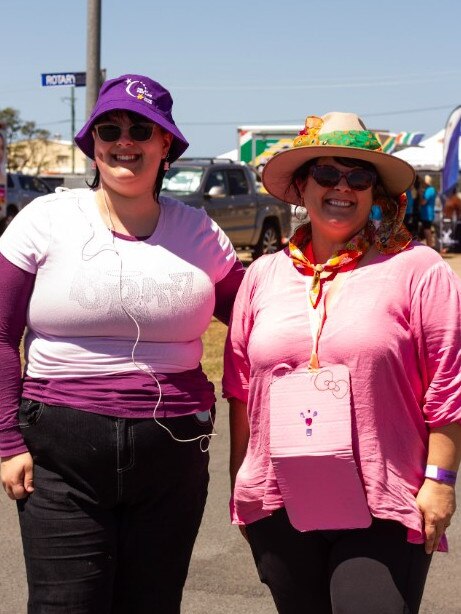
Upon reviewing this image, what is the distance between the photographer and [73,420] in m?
2.78

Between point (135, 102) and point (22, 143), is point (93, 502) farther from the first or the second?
point (22, 143)

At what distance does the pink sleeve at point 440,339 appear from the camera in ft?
8.47

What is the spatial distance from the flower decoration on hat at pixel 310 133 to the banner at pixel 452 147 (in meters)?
19.3

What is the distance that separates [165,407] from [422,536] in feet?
2.53

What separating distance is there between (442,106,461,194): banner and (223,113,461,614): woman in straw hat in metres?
19.4

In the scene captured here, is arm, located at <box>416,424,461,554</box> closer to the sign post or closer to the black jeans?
the black jeans

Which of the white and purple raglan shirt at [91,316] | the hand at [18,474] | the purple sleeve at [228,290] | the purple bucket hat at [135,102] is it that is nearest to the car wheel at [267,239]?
the purple sleeve at [228,290]

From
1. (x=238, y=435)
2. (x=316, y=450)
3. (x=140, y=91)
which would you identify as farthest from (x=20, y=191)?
(x=316, y=450)

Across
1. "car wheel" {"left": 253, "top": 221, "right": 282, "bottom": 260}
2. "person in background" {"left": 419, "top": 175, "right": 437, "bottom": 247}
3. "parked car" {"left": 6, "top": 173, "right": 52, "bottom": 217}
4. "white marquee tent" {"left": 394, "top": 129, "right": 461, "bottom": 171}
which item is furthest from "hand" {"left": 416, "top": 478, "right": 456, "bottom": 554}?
"white marquee tent" {"left": 394, "top": 129, "right": 461, "bottom": 171}

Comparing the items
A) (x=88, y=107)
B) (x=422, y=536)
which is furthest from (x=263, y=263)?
(x=88, y=107)

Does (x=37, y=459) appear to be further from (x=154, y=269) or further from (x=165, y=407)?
(x=154, y=269)

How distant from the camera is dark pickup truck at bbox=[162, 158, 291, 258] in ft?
57.6

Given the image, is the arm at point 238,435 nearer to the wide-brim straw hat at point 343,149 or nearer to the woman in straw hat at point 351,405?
the woman in straw hat at point 351,405

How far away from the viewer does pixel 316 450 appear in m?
2.62
